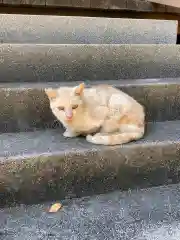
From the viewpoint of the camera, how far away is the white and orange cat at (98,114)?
1694 mm

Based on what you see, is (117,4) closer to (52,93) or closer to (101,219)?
(52,93)

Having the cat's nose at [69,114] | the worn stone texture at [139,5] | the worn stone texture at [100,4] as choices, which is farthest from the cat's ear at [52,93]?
the worn stone texture at [139,5]

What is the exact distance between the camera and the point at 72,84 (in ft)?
6.69

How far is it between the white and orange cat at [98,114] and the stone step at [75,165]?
0.15ft

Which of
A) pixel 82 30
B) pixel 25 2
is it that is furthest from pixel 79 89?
pixel 25 2

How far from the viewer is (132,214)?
156 cm

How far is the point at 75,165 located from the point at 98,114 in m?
0.29

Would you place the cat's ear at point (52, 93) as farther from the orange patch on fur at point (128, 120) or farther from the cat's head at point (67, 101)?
the orange patch on fur at point (128, 120)

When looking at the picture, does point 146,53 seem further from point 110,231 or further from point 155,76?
point 110,231

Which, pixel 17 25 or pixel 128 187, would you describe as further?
pixel 17 25

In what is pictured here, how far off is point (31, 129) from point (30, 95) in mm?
169

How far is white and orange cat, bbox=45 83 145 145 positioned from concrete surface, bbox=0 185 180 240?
274 millimetres

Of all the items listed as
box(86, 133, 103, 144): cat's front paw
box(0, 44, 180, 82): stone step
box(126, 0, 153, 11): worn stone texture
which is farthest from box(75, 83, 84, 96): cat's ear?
box(126, 0, 153, 11): worn stone texture

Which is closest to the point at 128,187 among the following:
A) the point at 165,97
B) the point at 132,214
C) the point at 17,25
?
the point at 132,214
